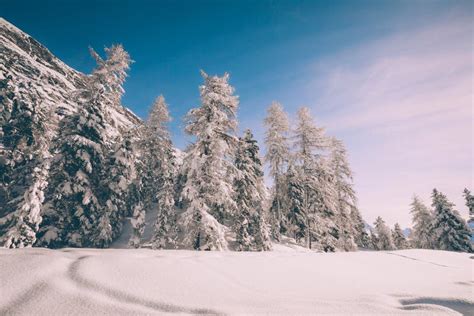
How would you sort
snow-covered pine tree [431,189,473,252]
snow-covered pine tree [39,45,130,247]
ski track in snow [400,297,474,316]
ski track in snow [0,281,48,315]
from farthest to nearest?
snow-covered pine tree [431,189,473,252] < snow-covered pine tree [39,45,130,247] < ski track in snow [400,297,474,316] < ski track in snow [0,281,48,315]

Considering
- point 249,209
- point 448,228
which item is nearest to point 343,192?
point 249,209

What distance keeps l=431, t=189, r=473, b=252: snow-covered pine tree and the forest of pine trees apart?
127 mm

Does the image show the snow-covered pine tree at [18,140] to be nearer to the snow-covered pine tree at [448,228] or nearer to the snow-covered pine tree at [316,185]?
the snow-covered pine tree at [316,185]

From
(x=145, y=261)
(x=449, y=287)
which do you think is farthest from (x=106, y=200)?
(x=449, y=287)

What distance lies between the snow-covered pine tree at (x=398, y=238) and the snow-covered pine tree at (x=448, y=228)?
13.3 meters

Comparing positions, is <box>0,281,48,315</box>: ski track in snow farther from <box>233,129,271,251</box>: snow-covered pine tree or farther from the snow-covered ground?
<box>233,129,271,251</box>: snow-covered pine tree

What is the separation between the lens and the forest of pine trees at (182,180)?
1336 cm

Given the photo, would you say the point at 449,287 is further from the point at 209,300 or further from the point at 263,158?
the point at 263,158

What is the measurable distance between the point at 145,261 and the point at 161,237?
2108 cm

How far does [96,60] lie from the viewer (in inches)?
738

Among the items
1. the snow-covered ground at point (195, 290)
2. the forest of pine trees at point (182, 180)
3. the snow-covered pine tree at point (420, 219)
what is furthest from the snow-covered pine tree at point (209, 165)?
the snow-covered pine tree at point (420, 219)

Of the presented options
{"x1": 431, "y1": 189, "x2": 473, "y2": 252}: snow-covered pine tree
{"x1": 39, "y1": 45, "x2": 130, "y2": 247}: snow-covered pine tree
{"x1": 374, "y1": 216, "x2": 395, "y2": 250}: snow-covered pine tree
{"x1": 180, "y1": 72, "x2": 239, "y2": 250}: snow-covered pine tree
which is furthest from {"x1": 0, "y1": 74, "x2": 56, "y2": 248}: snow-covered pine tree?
{"x1": 374, "y1": 216, "x2": 395, "y2": 250}: snow-covered pine tree

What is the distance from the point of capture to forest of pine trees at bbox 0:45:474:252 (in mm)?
13359

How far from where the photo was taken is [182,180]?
20.7 metres
